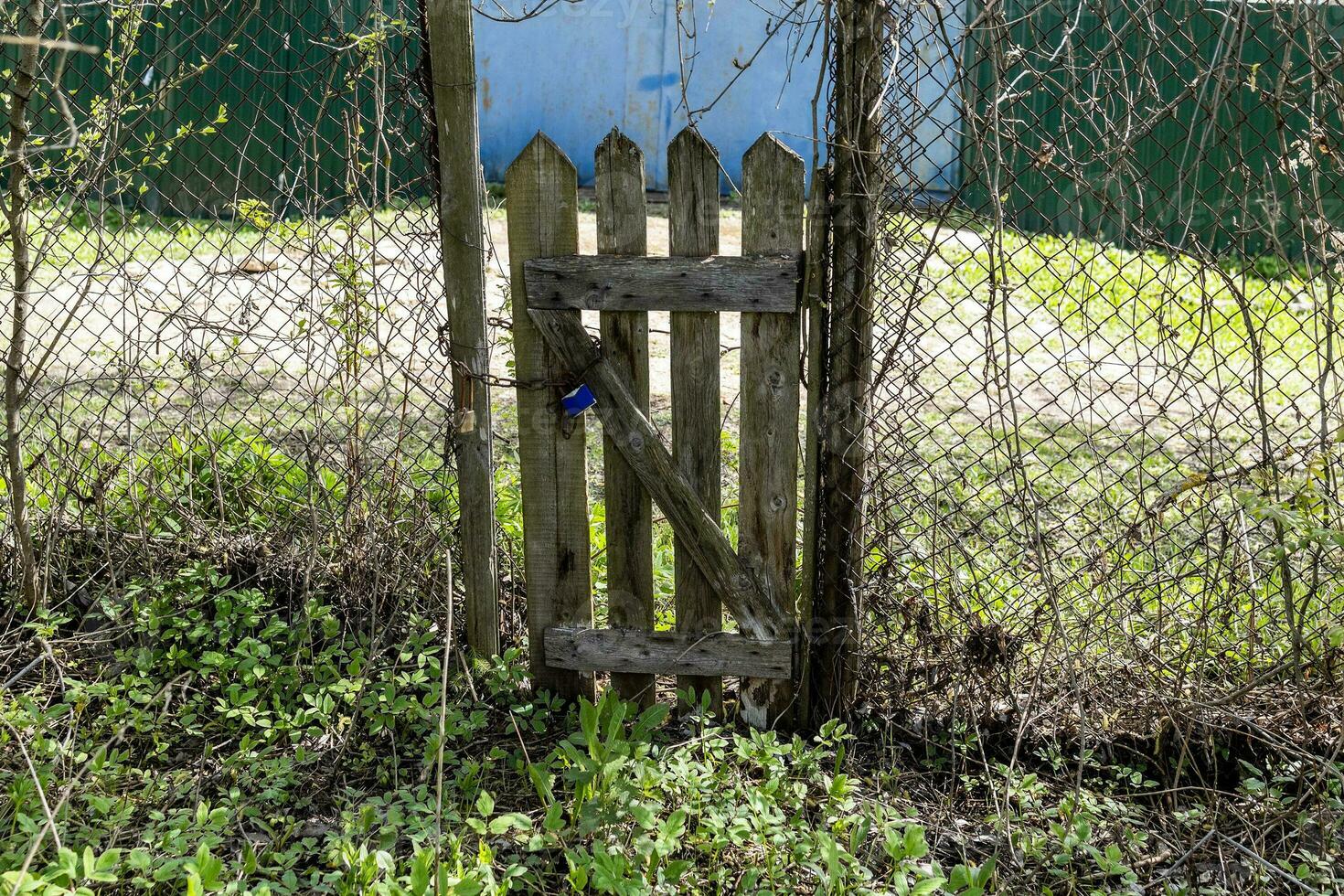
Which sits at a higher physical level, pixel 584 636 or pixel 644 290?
pixel 644 290

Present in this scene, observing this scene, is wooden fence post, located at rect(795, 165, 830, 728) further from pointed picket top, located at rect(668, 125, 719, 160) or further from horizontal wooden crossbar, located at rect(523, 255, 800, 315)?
pointed picket top, located at rect(668, 125, 719, 160)

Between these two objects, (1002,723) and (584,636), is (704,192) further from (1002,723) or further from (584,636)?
(1002,723)

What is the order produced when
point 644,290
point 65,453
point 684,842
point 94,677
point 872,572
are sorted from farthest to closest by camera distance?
point 65,453
point 94,677
point 872,572
point 644,290
point 684,842

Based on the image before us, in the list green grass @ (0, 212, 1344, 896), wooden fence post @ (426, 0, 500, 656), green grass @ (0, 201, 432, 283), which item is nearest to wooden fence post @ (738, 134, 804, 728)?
green grass @ (0, 212, 1344, 896)

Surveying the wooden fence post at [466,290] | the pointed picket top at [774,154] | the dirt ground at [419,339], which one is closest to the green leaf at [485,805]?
Answer: the wooden fence post at [466,290]

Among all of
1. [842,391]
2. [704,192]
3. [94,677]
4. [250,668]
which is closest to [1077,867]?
[842,391]

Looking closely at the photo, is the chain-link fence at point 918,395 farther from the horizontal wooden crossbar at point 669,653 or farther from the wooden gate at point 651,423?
the horizontal wooden crossbar at point 669,653

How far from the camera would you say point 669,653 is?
9.78ft

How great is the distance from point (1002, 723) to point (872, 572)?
21.9 inches

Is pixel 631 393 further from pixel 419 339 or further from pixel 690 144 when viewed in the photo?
pixel 419 339

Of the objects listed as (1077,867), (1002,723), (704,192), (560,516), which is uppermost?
(704,192)

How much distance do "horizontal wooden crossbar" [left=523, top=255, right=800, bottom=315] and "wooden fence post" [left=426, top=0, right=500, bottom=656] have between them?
0.23 m

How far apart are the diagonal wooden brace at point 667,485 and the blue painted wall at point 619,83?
10834 millimetres

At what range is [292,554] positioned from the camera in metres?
3.45
